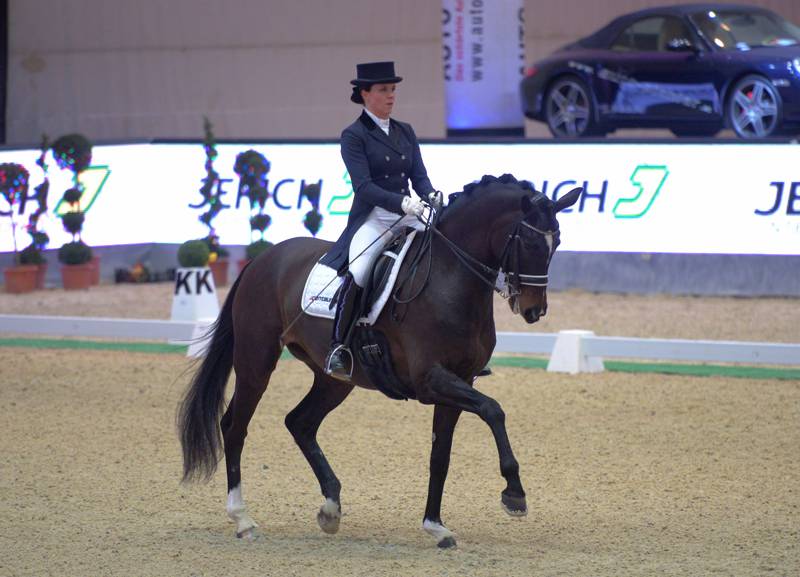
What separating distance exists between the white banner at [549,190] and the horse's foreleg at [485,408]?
8.36 metres

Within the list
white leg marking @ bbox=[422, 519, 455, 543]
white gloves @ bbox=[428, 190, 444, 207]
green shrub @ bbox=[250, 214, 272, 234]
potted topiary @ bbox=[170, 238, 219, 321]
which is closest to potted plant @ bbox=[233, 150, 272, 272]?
green shrub @ bbox=[250, 214, 272, 234]

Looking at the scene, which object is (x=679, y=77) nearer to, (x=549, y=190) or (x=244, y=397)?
(x=549, y=190)

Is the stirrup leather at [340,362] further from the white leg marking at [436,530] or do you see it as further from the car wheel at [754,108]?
the car wheel at [754,108]

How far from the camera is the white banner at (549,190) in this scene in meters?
14.2

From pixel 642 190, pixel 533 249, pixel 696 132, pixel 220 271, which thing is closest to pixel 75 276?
pixel 220 271

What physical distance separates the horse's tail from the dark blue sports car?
8.86 m

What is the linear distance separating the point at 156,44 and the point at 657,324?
1260cm

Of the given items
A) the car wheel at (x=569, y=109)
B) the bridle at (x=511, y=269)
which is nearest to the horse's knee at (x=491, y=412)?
the bridle at (x=511, y=269)

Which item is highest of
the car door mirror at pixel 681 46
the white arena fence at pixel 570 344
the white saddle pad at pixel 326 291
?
the car door mirror at pixel 681 46

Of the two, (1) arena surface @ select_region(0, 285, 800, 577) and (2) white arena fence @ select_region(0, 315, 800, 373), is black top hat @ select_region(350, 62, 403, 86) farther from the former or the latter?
(2) white arena fence @ select_region(0, 315, 800, 373)

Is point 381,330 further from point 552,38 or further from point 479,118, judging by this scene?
point 552,38

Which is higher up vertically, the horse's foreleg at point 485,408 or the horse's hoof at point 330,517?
the horse's foreleg at point 485,408

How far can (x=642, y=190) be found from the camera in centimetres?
1473

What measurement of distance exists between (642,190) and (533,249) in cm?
875
